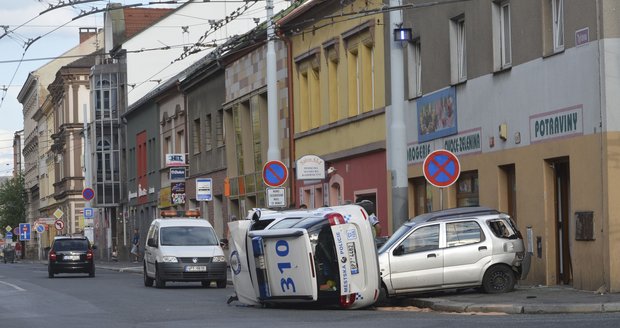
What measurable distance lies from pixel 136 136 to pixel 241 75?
23506mm

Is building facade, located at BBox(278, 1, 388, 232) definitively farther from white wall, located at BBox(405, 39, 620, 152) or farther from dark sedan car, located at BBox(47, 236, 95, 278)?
dark sedan car, located at BBox(47, 236, 95, 278)

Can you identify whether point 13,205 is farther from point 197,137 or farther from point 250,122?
point 250,122

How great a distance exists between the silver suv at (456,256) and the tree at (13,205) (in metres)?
108

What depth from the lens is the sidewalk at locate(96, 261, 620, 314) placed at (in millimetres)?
19359

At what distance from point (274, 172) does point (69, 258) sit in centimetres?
1557

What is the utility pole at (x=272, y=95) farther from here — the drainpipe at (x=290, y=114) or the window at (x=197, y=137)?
the window at (x=197, y=137)

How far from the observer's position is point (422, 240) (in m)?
23.0

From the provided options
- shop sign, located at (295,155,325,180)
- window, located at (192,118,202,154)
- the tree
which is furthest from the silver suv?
the tree

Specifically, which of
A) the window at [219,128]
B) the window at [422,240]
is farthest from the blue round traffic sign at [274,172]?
the window at [219,128]

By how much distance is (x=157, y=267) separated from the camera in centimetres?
3409

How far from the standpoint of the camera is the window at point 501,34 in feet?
88.5

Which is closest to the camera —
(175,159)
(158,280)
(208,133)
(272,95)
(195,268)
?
(195,268)

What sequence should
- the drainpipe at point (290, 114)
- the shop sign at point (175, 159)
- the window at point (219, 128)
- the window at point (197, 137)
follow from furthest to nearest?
the window at point (197, 137) < the shop sign at point (175, 159) < the window at point (219, 128) < the drainpipe at point (290, 114)

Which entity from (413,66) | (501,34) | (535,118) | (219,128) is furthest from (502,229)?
(219,128)
